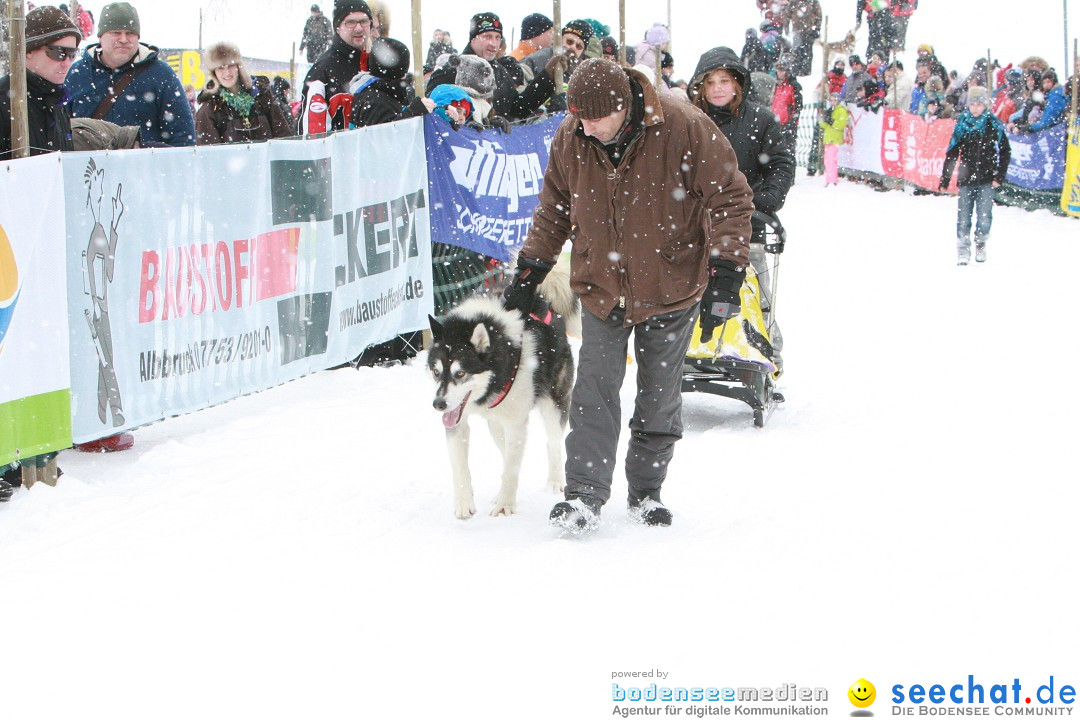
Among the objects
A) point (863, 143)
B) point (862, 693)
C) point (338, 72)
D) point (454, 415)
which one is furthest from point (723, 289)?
point (863, 143)

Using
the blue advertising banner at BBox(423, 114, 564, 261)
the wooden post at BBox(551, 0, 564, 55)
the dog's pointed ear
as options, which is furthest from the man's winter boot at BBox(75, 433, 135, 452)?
the wooden post at BBox(551, 0, 564, 55)

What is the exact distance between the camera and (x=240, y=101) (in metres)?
7.47

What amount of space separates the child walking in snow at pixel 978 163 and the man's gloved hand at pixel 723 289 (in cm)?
999

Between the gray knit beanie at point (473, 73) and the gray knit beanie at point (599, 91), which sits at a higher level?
the gray knit beanie at point (473, 73)

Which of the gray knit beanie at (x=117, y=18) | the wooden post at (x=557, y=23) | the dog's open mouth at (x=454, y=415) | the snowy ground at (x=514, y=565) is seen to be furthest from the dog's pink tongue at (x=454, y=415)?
the wooden post at (x=557, y=23)

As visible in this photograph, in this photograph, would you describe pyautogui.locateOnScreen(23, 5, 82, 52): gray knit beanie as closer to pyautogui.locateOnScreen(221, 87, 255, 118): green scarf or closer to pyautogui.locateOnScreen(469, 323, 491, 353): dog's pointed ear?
pyautogui.locateOnScreen(469, 323, 491, 353): dog's pointed ear

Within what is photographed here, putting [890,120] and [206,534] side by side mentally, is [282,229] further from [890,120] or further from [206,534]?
[890,120]

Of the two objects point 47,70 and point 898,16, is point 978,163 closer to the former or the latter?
point 47,70

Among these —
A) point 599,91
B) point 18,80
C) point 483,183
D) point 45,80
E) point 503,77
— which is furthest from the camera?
point 503,77

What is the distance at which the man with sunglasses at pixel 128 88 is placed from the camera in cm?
594

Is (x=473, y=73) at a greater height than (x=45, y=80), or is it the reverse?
(x=473, y=73)

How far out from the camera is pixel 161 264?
5223 millimetres

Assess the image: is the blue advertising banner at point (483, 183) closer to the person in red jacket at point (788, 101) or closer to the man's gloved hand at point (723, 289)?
the man's gloved hand at point (723, 289)

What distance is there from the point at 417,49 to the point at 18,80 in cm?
387
